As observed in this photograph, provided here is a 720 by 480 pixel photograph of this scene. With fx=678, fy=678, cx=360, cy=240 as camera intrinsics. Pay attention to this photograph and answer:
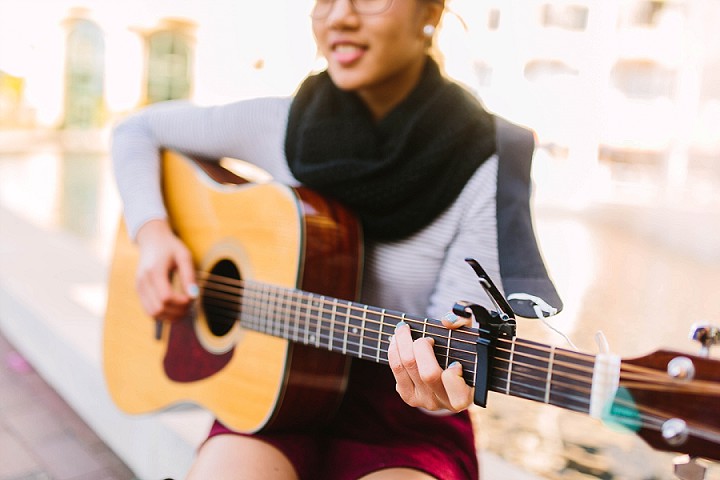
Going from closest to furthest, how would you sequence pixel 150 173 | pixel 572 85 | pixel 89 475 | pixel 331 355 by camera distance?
pixel 331 355, pixel 150 173, pixel 89 475, pixel 572 85

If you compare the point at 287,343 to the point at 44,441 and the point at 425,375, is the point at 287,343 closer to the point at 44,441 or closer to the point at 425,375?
the point at 425,375

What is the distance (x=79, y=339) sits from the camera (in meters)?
2.22

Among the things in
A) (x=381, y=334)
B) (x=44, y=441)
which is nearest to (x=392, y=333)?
(x=381, y=334)

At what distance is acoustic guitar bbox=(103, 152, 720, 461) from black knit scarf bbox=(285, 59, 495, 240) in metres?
0.05

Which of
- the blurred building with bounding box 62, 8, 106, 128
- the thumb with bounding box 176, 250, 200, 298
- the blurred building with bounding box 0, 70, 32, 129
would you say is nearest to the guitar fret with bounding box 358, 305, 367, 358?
the thumb with bounding box 176, 250, 200, 298

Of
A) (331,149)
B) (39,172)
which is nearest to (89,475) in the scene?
(331,149)

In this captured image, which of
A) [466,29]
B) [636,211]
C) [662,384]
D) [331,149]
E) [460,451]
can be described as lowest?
[636,211]

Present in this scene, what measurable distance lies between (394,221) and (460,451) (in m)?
0.39

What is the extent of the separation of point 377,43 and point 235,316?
0.55 m

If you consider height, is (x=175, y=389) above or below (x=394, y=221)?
below

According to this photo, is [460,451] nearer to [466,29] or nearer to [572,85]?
[466,29]

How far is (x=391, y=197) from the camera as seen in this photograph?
1099mm

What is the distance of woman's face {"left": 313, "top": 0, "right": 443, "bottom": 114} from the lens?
107 cm

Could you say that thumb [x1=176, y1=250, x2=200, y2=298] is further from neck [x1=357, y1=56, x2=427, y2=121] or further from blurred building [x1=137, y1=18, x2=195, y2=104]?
→ blurred building [x1=137, y1=18, x2=195, y2=104]
